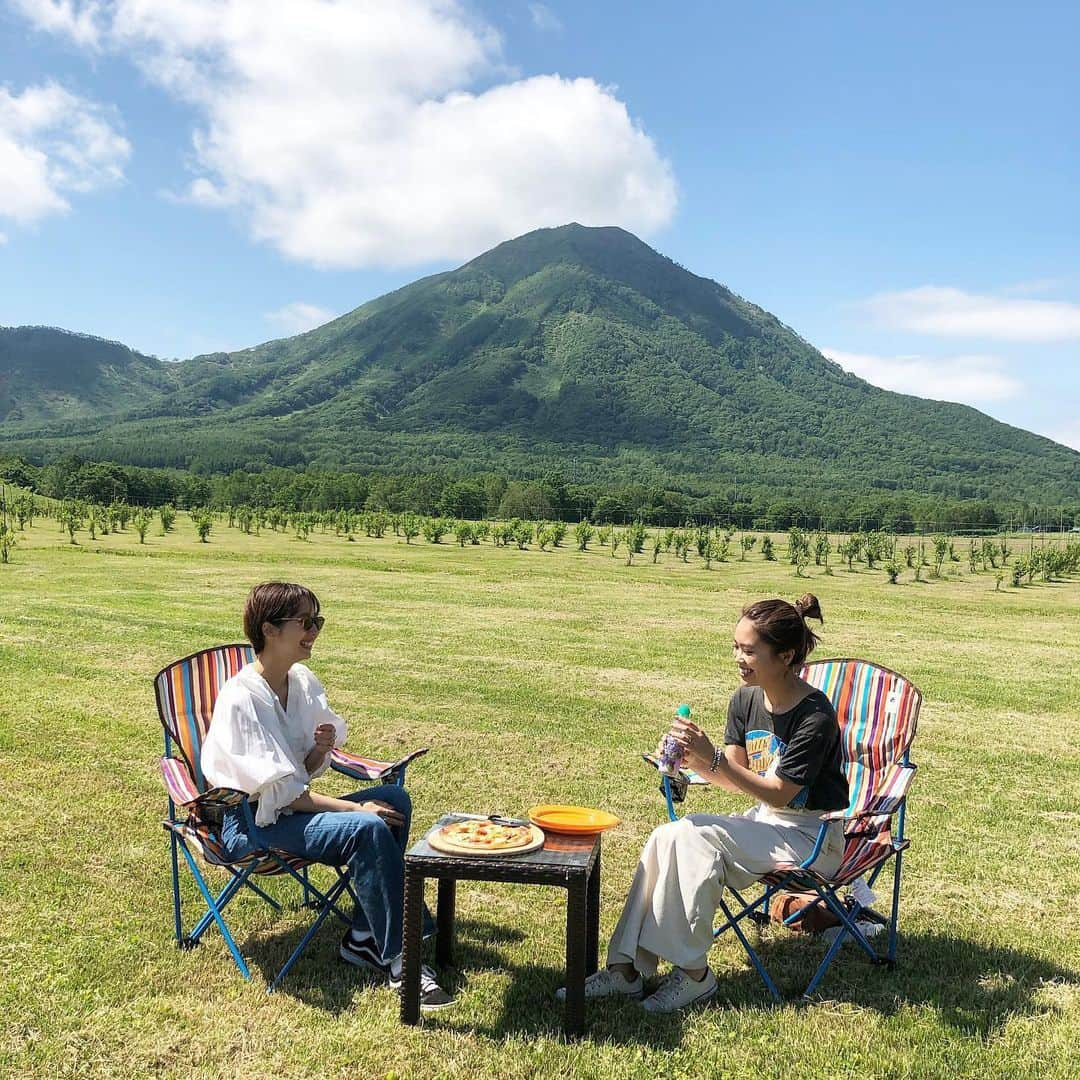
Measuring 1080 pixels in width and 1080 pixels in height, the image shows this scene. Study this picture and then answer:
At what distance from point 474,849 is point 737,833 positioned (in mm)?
898

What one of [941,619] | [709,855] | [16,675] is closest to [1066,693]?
[941,619]

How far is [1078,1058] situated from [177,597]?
1349cm

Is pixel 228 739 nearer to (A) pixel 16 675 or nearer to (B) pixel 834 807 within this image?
(B) pixel 834 807

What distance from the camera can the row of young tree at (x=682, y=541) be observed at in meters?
27.8

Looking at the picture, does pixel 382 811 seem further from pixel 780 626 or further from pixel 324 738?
pixel 780 626

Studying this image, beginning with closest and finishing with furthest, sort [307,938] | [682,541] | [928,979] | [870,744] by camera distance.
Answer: [307,938], [928,979], [870,744], [682,541]

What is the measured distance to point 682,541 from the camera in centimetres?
3259

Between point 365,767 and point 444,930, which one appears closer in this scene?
point 444,930

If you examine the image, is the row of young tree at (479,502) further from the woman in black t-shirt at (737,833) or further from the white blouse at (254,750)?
the white blouse at (254,750)

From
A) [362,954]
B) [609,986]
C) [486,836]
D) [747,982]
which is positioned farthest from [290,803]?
[747,982]

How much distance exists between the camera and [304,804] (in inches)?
127

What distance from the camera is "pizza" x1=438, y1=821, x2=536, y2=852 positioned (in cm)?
293

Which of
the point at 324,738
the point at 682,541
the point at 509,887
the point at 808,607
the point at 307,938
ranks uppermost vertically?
the point at 808,607

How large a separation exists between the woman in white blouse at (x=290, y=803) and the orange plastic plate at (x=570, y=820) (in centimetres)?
50
